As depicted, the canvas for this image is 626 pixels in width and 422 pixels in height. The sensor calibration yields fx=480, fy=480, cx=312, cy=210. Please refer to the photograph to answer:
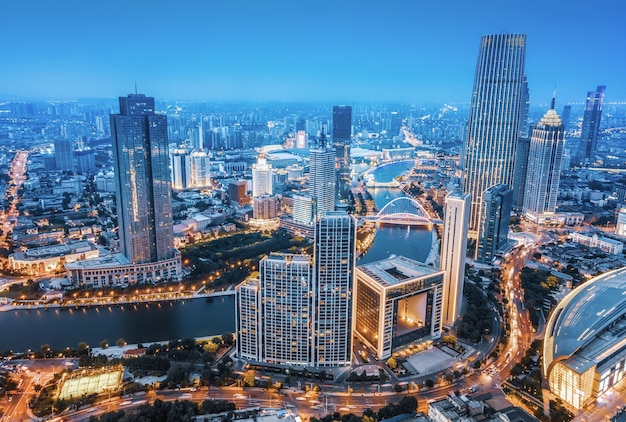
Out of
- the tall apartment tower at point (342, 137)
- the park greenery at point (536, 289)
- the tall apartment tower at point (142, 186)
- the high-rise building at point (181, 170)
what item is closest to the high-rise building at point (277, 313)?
the park greenery at point (536, 289)

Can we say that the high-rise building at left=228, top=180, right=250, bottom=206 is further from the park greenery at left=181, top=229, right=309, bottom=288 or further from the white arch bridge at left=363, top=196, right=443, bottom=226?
the white arch bridge at left=363, top=196, right=443, bottom=226

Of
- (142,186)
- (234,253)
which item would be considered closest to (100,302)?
(142,186)

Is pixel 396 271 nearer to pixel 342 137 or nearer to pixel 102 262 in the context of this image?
pixel 102 262

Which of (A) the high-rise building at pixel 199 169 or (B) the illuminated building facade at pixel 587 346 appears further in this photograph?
(A) the high-rise building at pixel 199 169

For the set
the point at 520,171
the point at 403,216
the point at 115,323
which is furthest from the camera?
the point at 520,171

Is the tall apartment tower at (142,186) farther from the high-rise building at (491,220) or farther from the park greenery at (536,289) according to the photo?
the park greenery at (536,289)

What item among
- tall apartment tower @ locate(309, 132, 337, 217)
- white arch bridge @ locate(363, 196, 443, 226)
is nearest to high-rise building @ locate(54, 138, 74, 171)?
tall apartment tower @ locate(309, 132, 337, 217)
